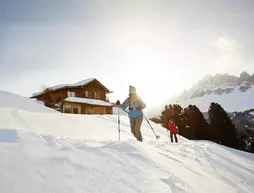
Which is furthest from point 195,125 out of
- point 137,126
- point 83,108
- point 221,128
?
point 137,126

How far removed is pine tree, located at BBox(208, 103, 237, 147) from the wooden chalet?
17.7 metres

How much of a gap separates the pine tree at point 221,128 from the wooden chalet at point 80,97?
17736mm

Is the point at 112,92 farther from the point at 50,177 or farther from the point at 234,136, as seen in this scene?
the point at 50,177

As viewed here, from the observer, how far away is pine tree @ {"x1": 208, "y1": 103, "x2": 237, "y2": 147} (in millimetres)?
39562

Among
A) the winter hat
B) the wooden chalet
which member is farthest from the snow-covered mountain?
the wooden chalet

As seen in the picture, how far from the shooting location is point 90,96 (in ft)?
141

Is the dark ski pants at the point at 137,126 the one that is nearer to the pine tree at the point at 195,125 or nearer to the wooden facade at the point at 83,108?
the wooden facade at the point at 83,108

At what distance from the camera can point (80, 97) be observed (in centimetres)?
4166

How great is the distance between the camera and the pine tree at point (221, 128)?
39562 millimetres

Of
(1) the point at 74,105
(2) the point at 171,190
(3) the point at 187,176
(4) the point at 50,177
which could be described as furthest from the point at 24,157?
(1) the point at 74,105

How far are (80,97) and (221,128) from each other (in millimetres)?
24175

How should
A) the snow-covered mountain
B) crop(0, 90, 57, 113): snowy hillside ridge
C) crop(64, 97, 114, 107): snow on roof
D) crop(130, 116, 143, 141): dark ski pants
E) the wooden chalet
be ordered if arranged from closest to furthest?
the snow-covered mountain → crop(130, 116, 143, 141): dark ski pants → crop(0, 90, 57, 113): snowy hillside ridge → crop(64, 97, 114, 107): snow on roof → the wooden chalet

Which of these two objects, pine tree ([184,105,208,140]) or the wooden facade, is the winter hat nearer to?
the wooden facade

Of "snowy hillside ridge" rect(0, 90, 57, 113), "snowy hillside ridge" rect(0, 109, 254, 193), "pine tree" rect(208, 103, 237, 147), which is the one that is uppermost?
"snowy hillside ridge" rect(0, 90, 57, 113)
